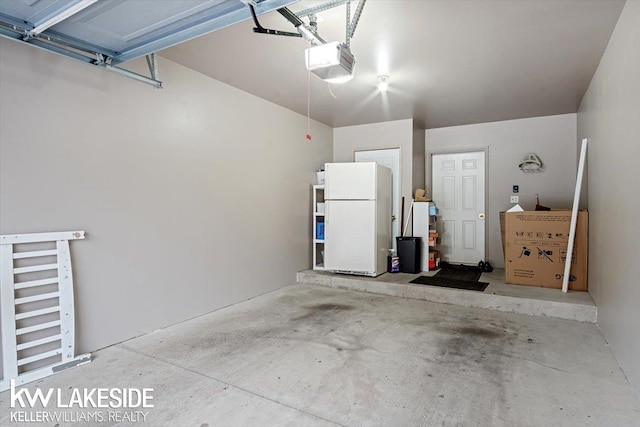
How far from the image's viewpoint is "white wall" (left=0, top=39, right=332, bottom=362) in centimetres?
248

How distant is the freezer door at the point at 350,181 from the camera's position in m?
4.84

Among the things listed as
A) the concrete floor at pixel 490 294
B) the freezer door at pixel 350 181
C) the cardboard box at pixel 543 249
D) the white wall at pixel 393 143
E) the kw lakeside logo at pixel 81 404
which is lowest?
the kw lakeside logo at pixel 81 404

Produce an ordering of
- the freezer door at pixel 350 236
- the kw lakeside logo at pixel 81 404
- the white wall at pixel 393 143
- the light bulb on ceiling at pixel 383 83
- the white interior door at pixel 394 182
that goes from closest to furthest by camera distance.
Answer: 1. the kw lakeside logo at pixel 81 404
2. the light bulb on ceiling at pixel 383 83
3. the freezer door at pixel 350 236
4. the white wall at pixel 393 143
5. the white interior door at pixel 394 182

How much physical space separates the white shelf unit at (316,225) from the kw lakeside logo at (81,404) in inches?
138

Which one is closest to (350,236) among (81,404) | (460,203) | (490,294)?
(490,294)

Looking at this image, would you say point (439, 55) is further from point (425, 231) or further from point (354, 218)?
point (425, 231)

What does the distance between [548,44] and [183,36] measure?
303 centimetres

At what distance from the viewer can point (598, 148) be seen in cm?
340

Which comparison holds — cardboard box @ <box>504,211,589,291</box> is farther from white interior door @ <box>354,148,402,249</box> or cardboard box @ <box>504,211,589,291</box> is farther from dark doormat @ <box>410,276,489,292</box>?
white interior door @ <box>354,148,402,249</box>

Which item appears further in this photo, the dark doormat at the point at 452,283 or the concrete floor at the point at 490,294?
the dark doormat at the point at 452,283

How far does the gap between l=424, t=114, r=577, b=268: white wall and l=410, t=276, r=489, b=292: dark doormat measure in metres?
1.47

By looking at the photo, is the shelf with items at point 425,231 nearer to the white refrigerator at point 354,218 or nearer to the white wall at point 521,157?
the white refrigerator at point 354,218

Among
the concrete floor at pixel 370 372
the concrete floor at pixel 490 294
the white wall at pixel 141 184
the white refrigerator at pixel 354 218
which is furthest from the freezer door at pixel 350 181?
the concrete floor at pixel 370 372

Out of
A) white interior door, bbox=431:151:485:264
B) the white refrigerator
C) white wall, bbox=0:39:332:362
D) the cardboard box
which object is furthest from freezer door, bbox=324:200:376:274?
white interior door, bbox=431:151:485:264
